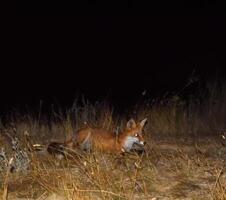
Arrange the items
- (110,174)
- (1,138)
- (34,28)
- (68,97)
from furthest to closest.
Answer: (34,28), (68,97), (1,138), (110,174)

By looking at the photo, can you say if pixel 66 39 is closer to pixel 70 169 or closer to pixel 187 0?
pixel 187 0

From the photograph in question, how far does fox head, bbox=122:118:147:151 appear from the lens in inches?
348

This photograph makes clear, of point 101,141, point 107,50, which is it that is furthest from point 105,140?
point 107,50

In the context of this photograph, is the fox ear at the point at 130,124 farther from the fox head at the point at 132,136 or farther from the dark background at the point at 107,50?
the dark background at the point at 107,50

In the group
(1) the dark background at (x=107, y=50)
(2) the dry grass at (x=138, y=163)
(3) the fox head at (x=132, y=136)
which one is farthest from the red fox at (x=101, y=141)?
(1) the dark background at (x=107, y=50)

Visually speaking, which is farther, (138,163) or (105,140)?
(105,140)

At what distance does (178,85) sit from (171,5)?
378 cm

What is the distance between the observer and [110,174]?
7316mm

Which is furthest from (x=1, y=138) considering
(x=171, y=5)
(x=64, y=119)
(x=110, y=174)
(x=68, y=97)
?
(x=171, y=5)

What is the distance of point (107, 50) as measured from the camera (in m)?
15.1

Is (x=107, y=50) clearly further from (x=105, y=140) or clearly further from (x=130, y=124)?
(x=105, y=140)

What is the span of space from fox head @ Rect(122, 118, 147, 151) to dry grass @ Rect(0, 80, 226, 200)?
0.71 feet

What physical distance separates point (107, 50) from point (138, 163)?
8371 millimetres

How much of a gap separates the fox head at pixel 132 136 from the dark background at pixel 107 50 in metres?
3.25
